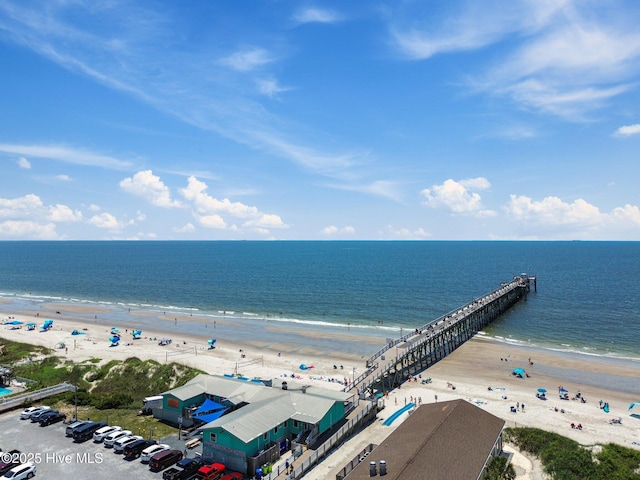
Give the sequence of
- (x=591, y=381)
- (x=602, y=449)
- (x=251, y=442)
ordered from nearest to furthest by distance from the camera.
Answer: (x=251, y=442) → (x=602, y=449) → (x=591, y=381)

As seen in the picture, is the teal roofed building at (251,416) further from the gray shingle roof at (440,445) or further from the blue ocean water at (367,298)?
the blue ocean water at (367,298)

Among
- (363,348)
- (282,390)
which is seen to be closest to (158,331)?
(363,348)

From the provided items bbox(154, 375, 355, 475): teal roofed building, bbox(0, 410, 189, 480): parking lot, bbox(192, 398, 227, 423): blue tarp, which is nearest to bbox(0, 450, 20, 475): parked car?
bbox(0, 410, 189, 480): parking lot

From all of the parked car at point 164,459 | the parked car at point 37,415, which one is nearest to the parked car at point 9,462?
the parked car at point 37,415

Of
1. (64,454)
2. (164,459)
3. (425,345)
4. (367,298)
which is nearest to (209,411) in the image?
(164,459)

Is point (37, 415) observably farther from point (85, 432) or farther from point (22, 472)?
point (22, 472)

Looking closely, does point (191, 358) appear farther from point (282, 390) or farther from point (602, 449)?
point (602, 449)
